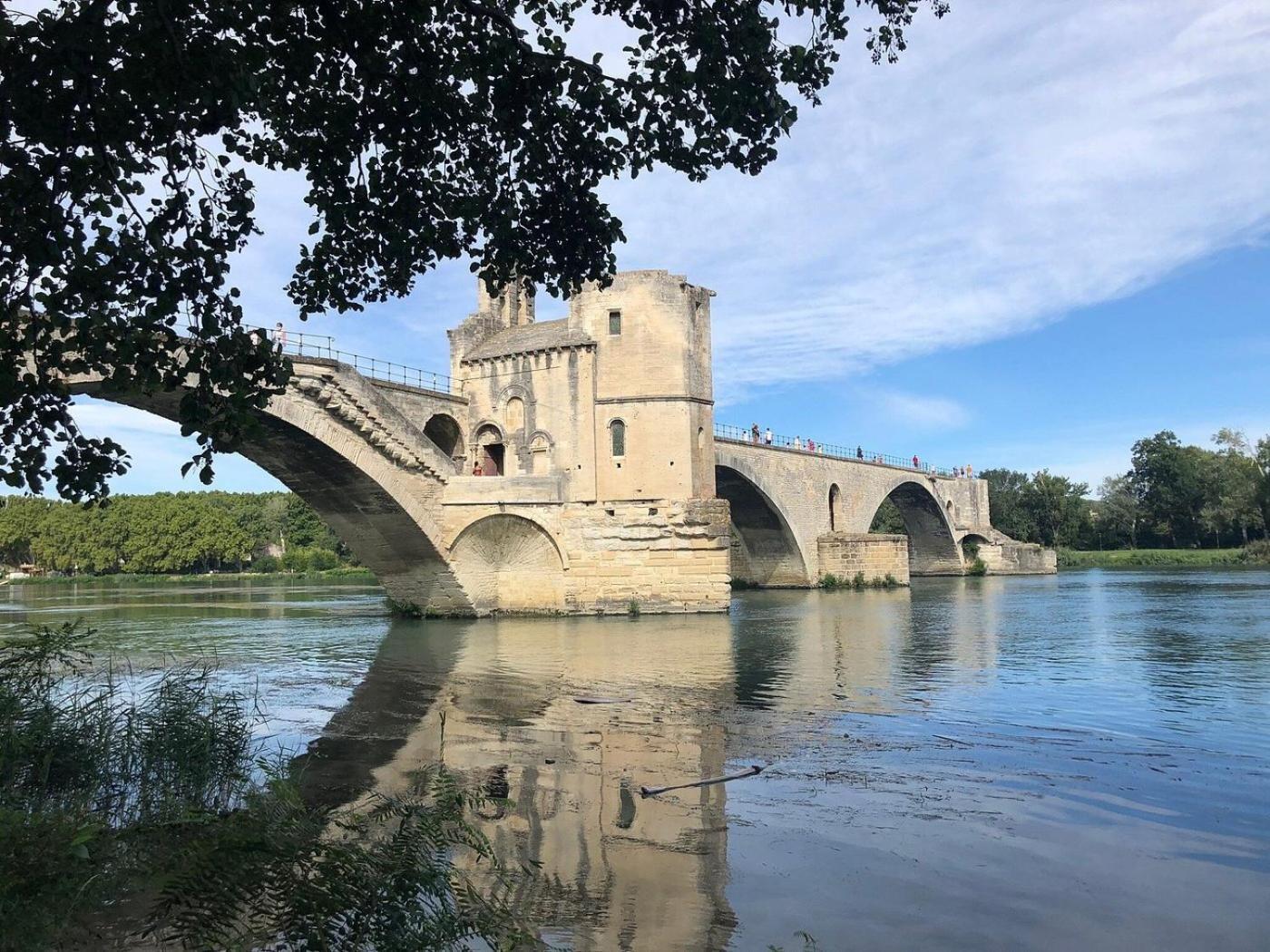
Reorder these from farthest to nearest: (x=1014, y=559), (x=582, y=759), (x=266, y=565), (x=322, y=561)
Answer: (x=266, y=565) → (x=322, y=561) → (x=1014, y=559) → (x=582, y=759)

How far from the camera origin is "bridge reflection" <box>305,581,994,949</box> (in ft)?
19.2

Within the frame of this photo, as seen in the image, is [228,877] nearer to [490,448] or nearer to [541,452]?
[541,452]

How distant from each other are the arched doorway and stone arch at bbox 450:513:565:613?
9.44ft

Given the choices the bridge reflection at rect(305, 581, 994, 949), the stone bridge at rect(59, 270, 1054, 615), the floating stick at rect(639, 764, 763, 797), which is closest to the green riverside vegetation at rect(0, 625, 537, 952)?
the bridge reflection at rect(305, 581, 994, 949)

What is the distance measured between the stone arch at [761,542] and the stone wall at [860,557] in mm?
1815

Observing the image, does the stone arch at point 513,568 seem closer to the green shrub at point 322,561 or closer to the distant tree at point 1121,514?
the green shrub at point 322,561

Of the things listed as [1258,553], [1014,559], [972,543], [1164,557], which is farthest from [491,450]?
[1164,557]

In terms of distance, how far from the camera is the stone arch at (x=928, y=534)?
64562 mm

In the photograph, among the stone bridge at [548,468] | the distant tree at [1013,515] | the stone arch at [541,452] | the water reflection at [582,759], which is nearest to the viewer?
the water reflection at [582,759]

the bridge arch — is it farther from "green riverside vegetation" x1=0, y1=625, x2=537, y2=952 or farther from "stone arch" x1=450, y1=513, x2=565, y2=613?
"green riverside vegetation" x1=0, y1=625, x2=537, y2=952

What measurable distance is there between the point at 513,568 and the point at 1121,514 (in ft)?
262

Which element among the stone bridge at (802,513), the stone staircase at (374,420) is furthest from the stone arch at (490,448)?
the stone bridge at (802,513)

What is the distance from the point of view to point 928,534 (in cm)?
6775

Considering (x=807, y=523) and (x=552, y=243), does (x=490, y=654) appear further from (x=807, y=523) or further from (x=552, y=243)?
(x=807, y=523)
